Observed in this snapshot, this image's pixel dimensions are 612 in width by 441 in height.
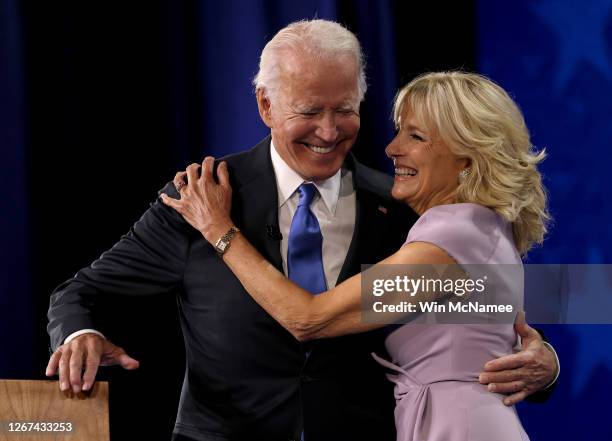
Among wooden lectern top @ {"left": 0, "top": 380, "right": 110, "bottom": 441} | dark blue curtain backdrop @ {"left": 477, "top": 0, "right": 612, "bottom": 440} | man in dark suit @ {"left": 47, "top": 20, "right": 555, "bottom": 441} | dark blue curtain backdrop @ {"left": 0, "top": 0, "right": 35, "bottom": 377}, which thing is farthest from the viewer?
dark blue curtain backdrop @ {"left": 477, "top": 0, "right": 612, "bottom": 440}

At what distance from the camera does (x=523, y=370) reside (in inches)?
70.2

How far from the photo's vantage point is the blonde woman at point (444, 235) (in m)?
1.71

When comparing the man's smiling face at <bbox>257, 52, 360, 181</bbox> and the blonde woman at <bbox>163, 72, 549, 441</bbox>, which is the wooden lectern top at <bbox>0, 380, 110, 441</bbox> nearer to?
the blonde woman at <bbox>163, 72, 549, 441</bbox>

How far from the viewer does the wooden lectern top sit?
1.45 m

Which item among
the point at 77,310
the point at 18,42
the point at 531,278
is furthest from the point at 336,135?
the point at 531,278

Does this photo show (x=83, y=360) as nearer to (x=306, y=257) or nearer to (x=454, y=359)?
(x=306, y=257)

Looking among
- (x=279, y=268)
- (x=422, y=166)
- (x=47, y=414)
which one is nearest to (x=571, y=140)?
(x=422, y=166)

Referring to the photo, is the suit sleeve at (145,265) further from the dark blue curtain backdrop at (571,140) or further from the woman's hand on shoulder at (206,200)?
the dark blue curtain backdrop at (571,140)

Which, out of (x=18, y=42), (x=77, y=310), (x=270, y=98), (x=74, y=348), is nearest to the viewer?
(x=74, y=348)

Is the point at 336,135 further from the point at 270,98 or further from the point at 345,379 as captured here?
the point at 345,379

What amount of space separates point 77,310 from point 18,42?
0.71m

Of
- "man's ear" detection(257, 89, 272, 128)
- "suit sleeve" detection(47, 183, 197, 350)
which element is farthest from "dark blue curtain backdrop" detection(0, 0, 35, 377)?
"man's ear" detection(257, 89, 272, 128)

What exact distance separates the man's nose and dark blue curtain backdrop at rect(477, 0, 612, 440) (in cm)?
104

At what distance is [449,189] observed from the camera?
1.83 meters
